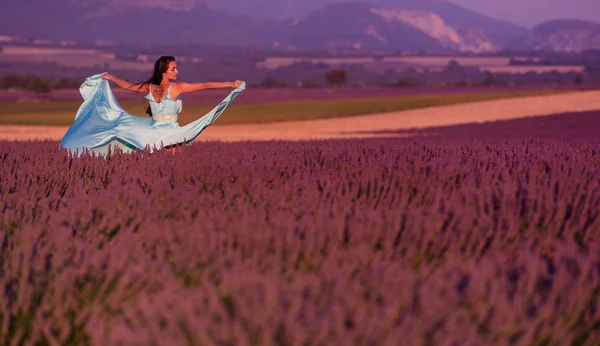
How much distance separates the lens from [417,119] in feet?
95.3

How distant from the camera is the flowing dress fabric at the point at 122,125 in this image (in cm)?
950

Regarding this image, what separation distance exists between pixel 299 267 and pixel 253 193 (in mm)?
1493

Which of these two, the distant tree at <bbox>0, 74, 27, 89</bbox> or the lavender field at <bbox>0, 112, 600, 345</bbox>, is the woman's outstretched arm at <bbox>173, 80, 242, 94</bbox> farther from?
the distant tree at <bbox>0, 74, 27, 89</bbox>

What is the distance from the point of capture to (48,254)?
345cm

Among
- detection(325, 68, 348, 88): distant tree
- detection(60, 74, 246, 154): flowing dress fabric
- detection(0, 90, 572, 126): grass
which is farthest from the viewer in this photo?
A: detection(325, 68, 348, 88): distant tree

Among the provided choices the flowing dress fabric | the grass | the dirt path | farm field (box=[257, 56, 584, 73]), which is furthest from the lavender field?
farm field (box=[257, 56, 584, 73])

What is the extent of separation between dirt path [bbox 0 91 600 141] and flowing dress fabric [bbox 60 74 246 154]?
1292 centimetres

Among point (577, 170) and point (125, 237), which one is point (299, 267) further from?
point (577, 170)

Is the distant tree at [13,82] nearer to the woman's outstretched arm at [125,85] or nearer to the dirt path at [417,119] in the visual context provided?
the dirt path at [417,119]

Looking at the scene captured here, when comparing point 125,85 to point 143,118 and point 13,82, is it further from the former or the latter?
point 13,82

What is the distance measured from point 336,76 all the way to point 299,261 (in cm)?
6415

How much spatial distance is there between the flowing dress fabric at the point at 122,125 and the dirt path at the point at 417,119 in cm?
1292

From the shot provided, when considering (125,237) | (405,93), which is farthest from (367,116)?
(125,237)

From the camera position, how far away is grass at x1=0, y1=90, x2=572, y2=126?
1215 inches
